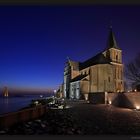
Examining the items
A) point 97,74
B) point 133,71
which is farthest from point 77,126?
point 97,74

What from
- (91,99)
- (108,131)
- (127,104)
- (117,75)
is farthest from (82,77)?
(108,131)

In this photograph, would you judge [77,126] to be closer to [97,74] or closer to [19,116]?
[19,116]

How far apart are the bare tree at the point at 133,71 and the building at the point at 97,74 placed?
271mm

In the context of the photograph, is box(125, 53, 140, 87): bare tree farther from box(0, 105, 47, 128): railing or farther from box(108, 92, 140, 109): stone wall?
box(0, 105, 47, 128): railing

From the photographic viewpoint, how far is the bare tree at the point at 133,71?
7.48 m

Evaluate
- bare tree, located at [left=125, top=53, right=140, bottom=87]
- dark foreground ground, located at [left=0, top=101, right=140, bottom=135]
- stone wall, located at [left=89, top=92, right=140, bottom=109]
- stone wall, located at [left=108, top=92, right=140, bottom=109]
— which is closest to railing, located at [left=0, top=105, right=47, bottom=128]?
dark foreground ground, located at [left=0, top=101, right=140, bottom=135]

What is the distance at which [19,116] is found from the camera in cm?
652

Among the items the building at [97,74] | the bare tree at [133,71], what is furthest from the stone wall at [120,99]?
the bare tree at [133,71]

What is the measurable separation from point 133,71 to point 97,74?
2374 mm

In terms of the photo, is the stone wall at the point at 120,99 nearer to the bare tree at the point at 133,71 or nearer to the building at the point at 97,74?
the building at the point at 97,74

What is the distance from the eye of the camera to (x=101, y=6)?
6.14 meters

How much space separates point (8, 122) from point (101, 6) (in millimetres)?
3515

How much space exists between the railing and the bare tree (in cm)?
285

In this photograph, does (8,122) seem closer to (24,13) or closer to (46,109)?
(46,109)
